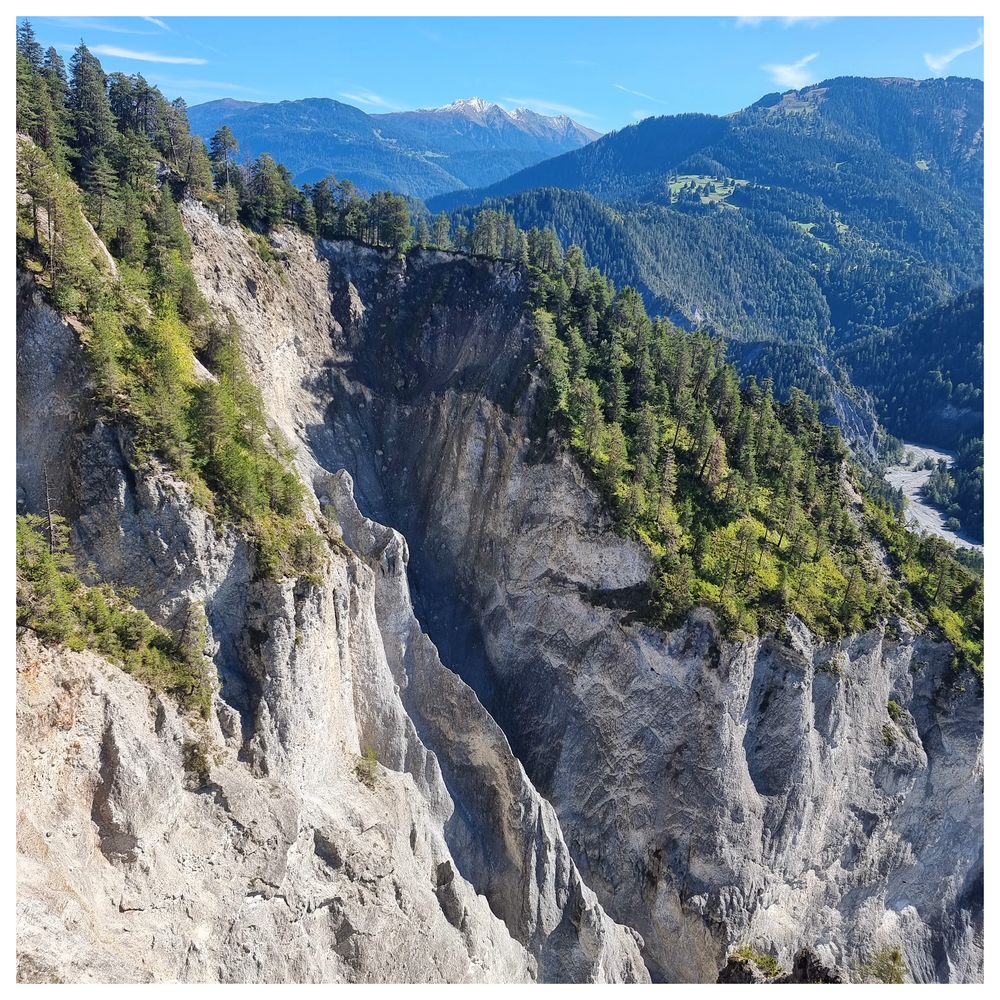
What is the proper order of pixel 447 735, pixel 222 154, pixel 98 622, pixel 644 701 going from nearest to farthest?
pixel 98 622
pixel 447 735
pixel 644 701
pixel 222 154

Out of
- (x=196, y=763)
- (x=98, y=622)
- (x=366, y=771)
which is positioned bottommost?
(x=366, y=771)

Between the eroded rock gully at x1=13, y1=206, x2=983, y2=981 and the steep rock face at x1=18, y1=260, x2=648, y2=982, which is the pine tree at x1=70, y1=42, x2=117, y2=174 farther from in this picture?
the steep rock face at x1=18, y1=260, x2=648, y2=982

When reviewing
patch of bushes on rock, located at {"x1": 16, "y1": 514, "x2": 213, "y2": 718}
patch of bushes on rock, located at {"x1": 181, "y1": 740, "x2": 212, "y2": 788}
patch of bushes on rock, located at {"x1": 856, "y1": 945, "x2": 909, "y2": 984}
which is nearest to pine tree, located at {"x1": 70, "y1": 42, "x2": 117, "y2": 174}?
patch of bushes on rock, located at {"x1": 16, "y1": 514, "x2": 213, "y2": 718}

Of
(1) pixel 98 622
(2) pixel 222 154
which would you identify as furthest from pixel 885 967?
(2) pixel 222 154

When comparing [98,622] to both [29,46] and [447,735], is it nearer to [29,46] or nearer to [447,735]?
[447,735]

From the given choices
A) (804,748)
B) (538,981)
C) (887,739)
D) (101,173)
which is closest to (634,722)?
(804,748)

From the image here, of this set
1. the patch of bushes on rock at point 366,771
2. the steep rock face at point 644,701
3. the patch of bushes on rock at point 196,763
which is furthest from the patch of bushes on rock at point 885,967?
the patch of bushes on rock at point 196,763
